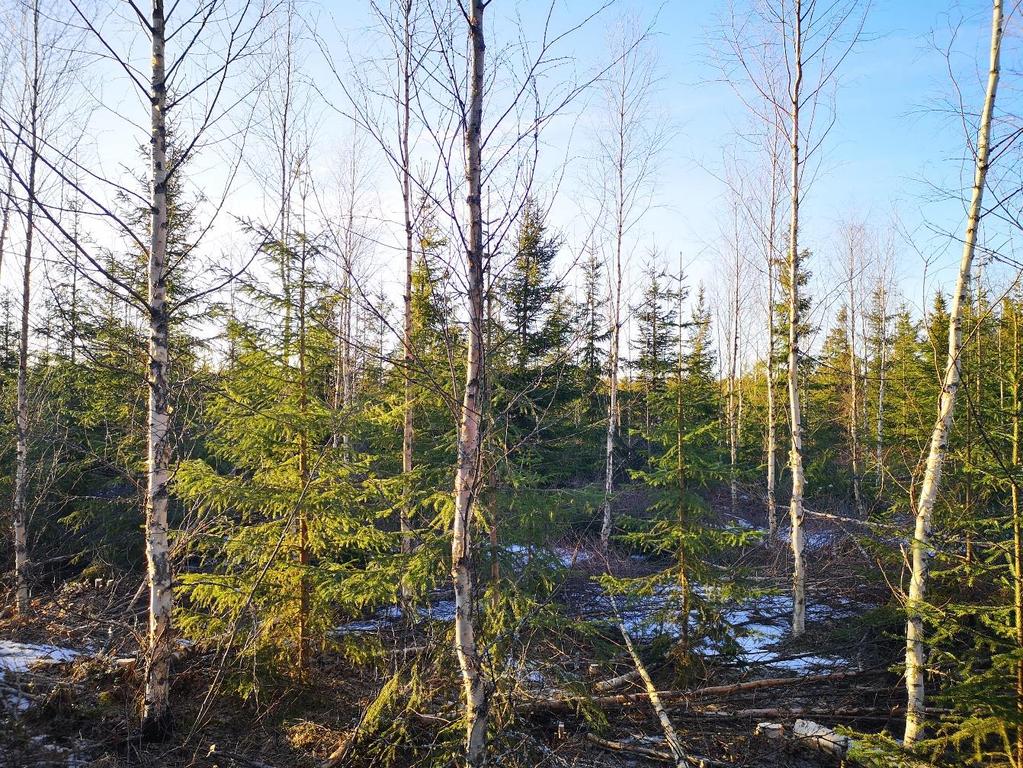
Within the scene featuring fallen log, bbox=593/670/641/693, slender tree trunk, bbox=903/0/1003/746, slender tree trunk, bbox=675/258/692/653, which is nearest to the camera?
slender tree trunk, bbox=903/0/1003/746

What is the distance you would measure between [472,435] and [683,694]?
17.0 feet

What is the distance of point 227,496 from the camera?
20.2 feet

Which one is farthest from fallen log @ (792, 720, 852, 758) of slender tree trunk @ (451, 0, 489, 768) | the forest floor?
slender tree trunk @ (451, 0, 489, 768)

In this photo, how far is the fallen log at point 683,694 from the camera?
18.6 feet

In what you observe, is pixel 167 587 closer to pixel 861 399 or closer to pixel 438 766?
pixel 438 766

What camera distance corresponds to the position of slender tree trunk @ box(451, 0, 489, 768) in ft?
10.1

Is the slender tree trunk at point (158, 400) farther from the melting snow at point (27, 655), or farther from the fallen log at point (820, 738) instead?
the fallen log at point (820, 738)

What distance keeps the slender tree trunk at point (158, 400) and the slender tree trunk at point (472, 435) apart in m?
3.05

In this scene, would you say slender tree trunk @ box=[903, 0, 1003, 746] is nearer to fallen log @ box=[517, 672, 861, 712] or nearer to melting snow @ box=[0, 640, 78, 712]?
fallen log @ box=[517, 672, 861, 712]

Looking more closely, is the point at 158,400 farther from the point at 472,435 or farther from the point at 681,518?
the point at 681,518

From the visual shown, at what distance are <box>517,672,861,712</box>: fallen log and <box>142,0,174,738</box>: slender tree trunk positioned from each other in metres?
3.38

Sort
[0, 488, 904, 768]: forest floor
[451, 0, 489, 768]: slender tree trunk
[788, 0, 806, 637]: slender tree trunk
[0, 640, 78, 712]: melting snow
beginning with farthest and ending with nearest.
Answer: [788, 0, 806, 637]: slender tree trunk
[0, 640, 78, 712]: melting snow
[0, 488, 904, 768]: forest floor
[451, 0, 489, 768]: slender tree trunk

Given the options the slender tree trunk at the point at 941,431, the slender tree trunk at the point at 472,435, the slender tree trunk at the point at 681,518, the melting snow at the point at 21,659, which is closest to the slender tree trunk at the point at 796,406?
the slender tree trunk at the point at 681,518

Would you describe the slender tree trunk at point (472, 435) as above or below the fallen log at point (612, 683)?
above
